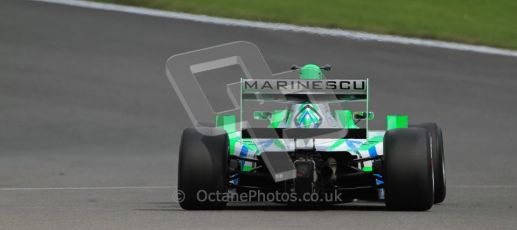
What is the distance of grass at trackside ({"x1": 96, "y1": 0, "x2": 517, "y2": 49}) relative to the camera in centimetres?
3011

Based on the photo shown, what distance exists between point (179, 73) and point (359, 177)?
16743mm

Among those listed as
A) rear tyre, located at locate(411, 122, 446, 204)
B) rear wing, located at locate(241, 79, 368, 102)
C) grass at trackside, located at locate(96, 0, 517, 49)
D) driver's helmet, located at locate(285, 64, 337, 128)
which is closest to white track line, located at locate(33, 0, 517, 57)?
grass at trackside, located at locate(96, 0, 517, 49)

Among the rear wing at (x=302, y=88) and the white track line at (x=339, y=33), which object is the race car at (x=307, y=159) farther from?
the white track line at (x=339, y=33)

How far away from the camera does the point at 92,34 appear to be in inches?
1132

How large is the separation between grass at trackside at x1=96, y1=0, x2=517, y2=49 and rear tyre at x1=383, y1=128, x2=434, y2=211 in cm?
1884

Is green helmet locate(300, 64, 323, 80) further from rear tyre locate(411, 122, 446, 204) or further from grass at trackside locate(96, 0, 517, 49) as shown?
grass at trackside locate(96, 0, 517, 49)

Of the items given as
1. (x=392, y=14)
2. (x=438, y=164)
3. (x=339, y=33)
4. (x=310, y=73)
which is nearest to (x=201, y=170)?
(x=310, y=73)

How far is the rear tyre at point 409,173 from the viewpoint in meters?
10.9

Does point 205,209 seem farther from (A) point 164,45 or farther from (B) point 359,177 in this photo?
(A) point 164,45

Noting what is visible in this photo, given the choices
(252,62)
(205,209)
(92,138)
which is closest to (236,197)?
(205,209)

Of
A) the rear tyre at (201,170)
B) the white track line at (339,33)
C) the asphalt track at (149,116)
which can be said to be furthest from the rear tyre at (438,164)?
the white track line at (339,33)

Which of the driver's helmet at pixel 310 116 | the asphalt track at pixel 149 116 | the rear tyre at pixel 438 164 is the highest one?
the driver's helmet at pixel 310 116

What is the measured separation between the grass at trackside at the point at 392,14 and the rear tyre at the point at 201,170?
18768 mm

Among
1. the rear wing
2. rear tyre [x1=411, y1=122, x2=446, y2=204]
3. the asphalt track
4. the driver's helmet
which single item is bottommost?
the asphalt track
